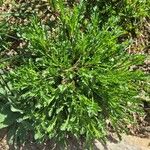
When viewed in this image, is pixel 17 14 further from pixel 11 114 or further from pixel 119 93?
pixel 119 93

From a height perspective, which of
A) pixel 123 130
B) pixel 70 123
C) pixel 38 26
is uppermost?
pixel 38 26

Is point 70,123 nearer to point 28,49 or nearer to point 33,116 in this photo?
point 33,116

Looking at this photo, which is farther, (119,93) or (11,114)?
(11,114)

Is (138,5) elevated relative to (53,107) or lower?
elevated

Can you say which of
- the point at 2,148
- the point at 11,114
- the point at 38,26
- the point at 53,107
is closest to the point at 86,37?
the point at 38,26

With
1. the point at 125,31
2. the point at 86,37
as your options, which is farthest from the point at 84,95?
the point at 125,31

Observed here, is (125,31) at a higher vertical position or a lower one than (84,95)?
higher
